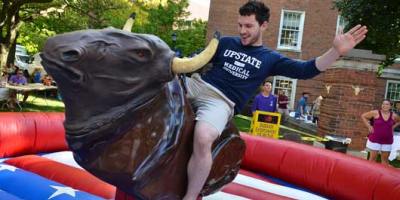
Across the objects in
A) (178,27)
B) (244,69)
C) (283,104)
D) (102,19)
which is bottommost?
(283,104)

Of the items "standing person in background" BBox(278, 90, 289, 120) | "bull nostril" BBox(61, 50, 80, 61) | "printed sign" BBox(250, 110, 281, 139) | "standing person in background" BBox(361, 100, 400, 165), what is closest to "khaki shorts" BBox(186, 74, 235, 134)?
"bull nostril" BBox(61, 50, 80, 61)

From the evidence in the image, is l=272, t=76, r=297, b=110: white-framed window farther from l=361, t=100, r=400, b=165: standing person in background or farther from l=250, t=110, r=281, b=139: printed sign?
l=361, t=100, r=400, b=165: standing person in background

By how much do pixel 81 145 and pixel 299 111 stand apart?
1801cm

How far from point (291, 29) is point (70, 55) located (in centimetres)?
2161

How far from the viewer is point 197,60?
83.1 inches

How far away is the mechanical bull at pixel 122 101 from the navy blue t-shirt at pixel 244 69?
56cm

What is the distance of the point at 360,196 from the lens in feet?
16.6

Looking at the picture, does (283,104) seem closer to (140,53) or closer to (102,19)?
(102,19)

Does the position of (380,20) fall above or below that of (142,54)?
above

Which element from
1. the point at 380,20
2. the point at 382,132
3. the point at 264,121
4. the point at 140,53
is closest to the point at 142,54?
the point at 140,53

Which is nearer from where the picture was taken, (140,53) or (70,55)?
(70,55)

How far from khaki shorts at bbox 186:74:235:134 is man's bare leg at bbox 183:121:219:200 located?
0.24 feet

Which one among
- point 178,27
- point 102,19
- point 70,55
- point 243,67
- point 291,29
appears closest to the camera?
point 70,55

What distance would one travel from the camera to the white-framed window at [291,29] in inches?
886
